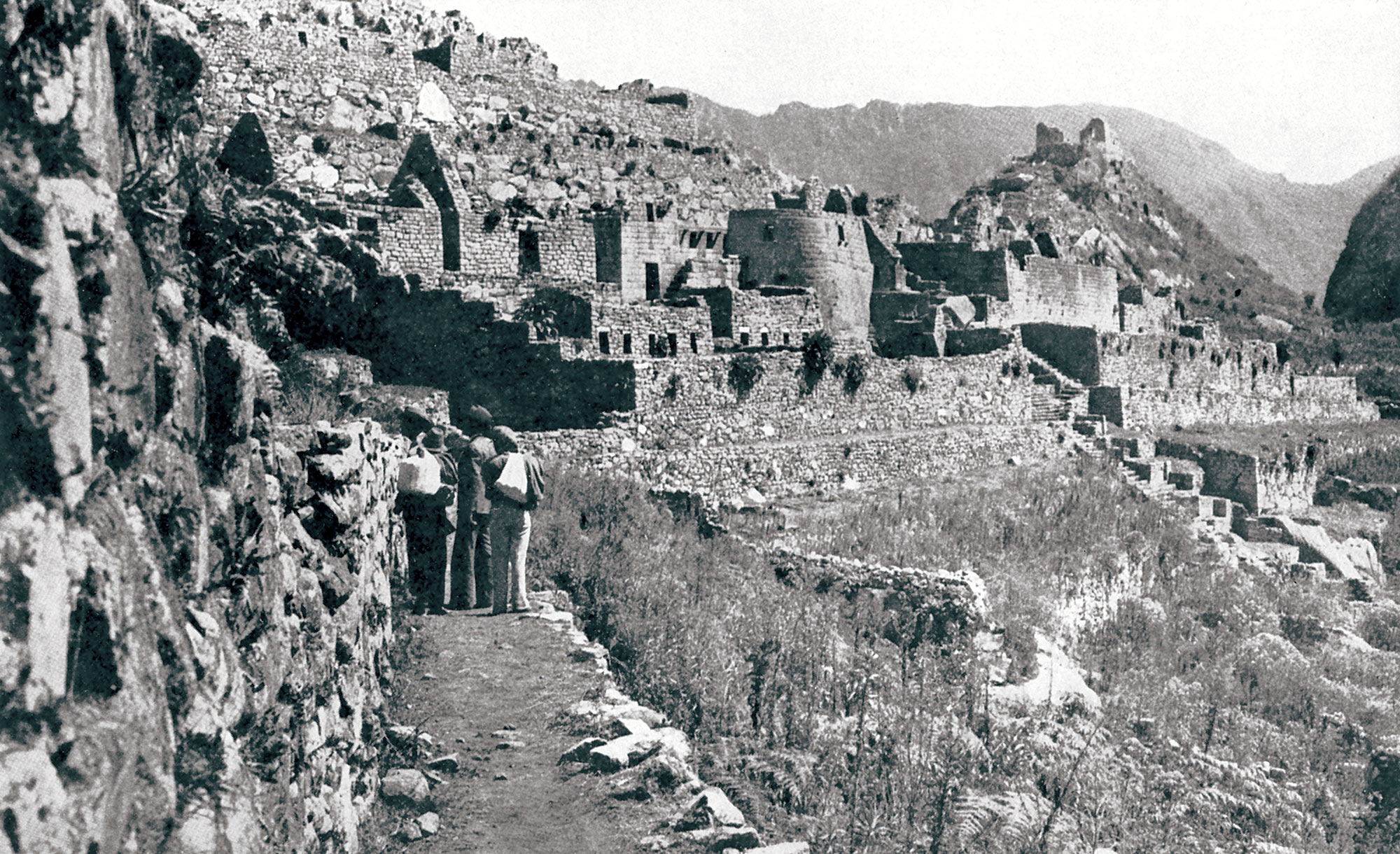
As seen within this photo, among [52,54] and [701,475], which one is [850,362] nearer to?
[701,475]

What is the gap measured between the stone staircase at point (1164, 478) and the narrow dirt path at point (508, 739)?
2037cm

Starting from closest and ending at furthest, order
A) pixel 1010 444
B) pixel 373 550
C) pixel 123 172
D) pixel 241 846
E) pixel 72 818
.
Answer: pixel 72 818 → pixel 123 172 → pixel 241 846 → pixel 373 550 → pixel 1010 444

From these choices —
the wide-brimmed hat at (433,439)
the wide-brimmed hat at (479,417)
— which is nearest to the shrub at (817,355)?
the wide-brimmed hat at (433,439)

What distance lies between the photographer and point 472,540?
1067 centimetres

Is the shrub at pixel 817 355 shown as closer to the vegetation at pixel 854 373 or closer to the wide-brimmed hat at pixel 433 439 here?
the vegetation at pixel 854 373

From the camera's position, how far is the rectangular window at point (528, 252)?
26.3 m

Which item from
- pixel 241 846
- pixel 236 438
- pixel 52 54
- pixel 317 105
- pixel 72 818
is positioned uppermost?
pixel 317 105

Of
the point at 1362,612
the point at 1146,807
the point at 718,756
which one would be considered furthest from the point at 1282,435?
the point at 718,756

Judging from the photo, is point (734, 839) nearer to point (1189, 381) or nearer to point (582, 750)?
point (582, 750)

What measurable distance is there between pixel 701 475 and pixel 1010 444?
9670 mm

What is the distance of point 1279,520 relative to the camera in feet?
91.0

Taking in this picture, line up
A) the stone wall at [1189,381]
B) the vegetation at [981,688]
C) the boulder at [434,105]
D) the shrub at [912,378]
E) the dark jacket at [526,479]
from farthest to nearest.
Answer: the boulder at [434,105] < the stone wall at [1189,381] < the shrub at [912,378] < the dark jacket at [526,479] < the vegetation at [981,688]

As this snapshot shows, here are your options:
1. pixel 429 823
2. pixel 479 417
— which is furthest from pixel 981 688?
pixel 429 823

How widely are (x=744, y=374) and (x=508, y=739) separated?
13.4 metres
